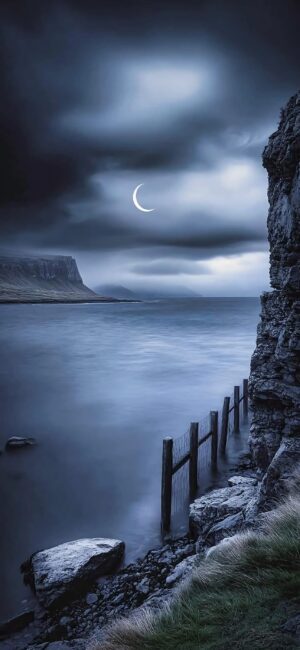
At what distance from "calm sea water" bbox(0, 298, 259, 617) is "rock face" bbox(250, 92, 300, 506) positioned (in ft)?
14.1

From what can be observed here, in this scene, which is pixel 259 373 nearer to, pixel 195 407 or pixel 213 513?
pixel 213 513

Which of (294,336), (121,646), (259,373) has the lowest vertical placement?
(121,646)

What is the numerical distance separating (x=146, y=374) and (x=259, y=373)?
2566 cm

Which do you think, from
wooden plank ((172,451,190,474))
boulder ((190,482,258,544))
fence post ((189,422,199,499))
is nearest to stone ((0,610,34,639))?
boulder ((190,482,258,544))

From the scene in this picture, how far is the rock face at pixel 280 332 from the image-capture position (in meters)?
7.56

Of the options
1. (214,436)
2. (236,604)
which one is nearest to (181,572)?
(236,604)

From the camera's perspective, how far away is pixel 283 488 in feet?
23.1

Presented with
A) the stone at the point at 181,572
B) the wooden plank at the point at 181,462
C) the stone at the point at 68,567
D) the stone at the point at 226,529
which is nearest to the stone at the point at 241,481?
the wooden plank at the point at 181,462

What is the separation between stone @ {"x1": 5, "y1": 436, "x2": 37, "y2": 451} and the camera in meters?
16.2

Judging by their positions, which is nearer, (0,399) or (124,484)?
(124,484)

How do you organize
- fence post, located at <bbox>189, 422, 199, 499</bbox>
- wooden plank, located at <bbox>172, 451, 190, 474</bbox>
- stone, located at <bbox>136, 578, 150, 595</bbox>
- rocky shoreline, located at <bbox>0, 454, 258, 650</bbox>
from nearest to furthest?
rocky shoreline, located at <bbox>0, 454, 258, 650</bbox>
stone, located at <bbox>136, 578, 150, 595</bbox>
wooden plank, located at <bbox>172, 451, 190, 474</bbox>
fence post, located at <bbox>189, 422, 199, 499</bbox>

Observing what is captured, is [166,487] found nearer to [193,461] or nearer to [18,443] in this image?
[193,461]

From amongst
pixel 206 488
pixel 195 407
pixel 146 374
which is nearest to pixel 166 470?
pixel 206 488

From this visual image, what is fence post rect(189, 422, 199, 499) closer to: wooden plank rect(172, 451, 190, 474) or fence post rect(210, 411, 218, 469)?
wooden plank rect(172, 451, 190, 474)
